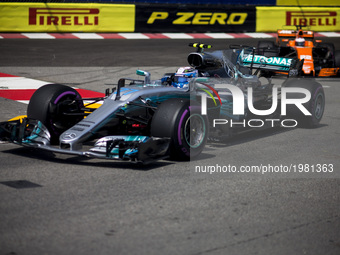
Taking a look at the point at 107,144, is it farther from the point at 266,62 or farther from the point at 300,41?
the point at 300,41

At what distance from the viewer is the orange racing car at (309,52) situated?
1530cm

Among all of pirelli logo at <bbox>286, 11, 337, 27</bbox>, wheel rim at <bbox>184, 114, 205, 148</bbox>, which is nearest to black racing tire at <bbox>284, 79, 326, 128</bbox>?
wheel rim at <bbox>184, 114, 205, 148</bbox>

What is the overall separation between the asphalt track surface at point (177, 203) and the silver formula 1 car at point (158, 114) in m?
0.23

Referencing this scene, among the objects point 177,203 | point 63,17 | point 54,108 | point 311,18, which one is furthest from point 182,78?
point 311,18

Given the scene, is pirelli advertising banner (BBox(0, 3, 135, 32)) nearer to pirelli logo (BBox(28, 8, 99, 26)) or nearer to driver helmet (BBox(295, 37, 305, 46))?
pirelli logo (BBox(28, 8, 99, 26))

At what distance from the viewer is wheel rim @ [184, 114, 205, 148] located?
7.48 m

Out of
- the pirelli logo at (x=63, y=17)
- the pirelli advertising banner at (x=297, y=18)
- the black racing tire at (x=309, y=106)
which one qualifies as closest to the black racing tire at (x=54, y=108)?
the black racing tire at (x=309, y=106)

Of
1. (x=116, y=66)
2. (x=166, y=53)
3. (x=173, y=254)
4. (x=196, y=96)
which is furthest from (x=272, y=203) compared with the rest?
(x=166, y=53)

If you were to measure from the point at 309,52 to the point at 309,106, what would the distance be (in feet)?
19.8

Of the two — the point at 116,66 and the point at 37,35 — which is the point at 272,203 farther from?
the point at 37,35

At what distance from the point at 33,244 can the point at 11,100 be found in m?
6.96

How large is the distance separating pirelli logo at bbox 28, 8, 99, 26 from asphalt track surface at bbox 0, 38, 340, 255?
11.5 meters

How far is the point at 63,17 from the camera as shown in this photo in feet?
63.7

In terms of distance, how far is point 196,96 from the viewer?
8.48 metres
